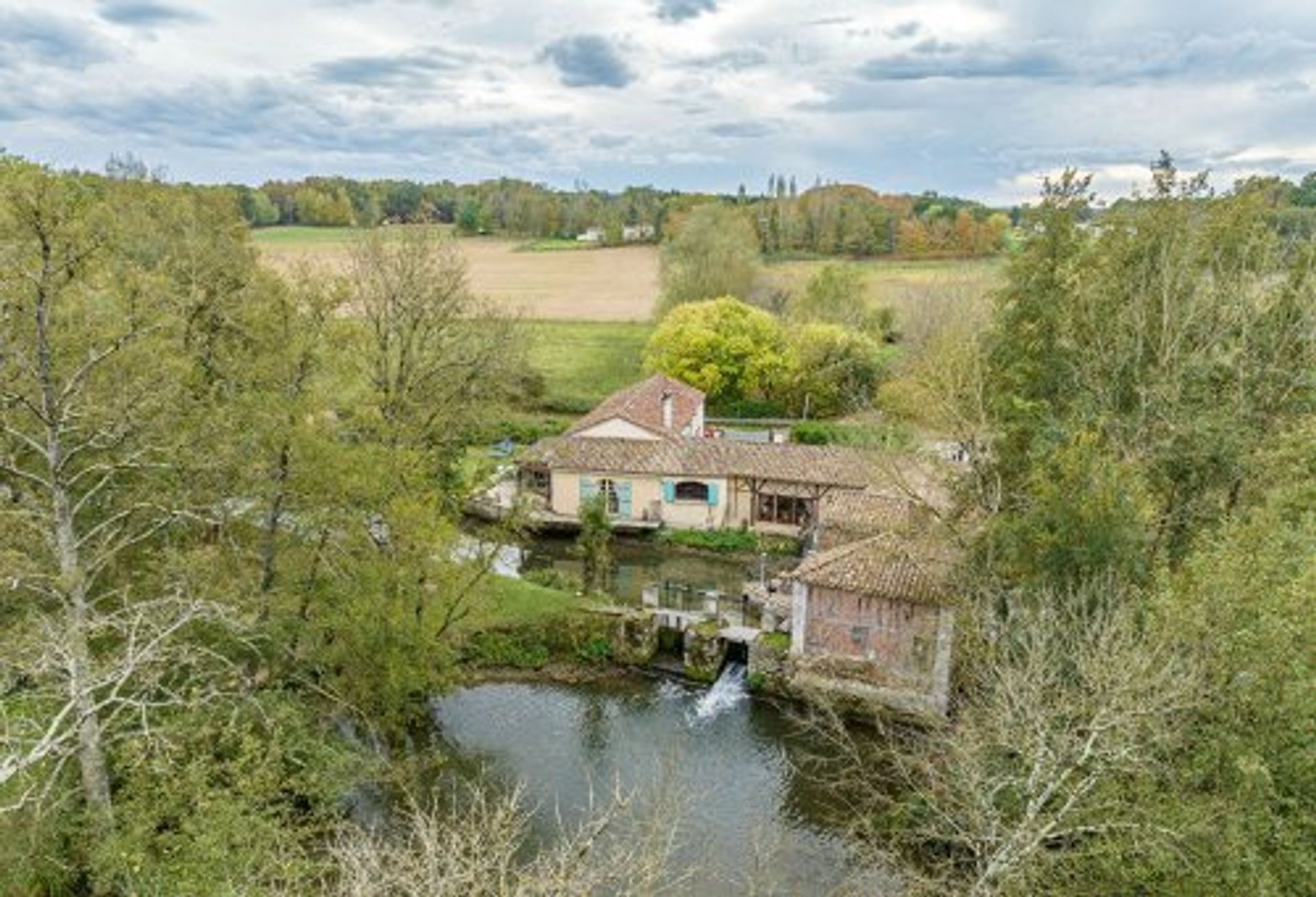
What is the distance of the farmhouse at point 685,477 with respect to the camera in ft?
126

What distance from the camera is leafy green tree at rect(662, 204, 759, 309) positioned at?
2635 inches

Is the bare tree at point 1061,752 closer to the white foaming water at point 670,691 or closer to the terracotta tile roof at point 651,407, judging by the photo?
the white foaming water at point 670,691

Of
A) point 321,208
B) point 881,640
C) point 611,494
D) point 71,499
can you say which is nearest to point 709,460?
point 611,494

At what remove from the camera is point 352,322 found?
864 inches

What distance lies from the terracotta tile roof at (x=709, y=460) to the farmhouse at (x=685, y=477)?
0.04m

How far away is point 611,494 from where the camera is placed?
130ft

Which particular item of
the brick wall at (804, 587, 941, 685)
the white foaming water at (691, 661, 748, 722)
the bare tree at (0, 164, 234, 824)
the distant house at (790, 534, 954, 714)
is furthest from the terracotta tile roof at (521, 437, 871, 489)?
the bare tree at (0, 164, 234, 824)

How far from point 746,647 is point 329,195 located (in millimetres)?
85590

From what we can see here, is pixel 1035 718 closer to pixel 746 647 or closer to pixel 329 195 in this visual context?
pixel 746 647

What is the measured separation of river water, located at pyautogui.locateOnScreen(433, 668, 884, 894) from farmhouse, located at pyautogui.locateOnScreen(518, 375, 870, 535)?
1123 centimetres

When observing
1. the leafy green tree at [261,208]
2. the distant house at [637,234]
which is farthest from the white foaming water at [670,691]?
the distant house at [637,234]

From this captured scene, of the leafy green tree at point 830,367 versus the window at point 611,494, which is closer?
the window at point 611,494

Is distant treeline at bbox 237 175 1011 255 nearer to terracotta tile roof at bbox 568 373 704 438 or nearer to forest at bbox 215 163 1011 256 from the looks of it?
forest at bbox 215 163 1011 256

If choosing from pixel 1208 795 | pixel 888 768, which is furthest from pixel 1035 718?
pixel 888 768
